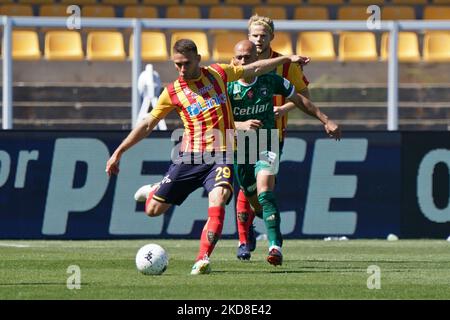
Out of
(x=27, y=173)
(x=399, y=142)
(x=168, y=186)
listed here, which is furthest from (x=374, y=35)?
(x=168, y=186)

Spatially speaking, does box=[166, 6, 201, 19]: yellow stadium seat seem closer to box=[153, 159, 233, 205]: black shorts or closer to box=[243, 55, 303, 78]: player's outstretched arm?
box=[243, 55, 303, 78]: player's outstretched arm

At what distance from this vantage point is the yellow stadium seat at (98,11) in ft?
74.1

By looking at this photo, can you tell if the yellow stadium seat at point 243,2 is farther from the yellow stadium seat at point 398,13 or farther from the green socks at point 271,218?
the green socks at point 271,218

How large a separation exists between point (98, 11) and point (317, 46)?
4602mm

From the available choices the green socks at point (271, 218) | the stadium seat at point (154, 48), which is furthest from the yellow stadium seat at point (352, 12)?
the green socks at point (271, 218)

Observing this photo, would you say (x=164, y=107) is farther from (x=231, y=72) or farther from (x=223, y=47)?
(x=223, y=47)

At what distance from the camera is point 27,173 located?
15672 millimetres

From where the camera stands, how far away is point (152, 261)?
10.6 meters

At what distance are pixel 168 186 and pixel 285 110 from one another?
6.84 ft

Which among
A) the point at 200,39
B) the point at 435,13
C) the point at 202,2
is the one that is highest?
the point at 202,2

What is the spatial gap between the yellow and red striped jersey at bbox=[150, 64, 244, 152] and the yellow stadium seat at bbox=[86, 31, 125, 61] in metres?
7.95

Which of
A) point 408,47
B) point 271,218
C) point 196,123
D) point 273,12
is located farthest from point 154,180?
point 273,12

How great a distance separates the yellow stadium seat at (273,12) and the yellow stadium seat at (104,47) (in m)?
3.75

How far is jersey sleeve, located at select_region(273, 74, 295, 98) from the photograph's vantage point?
12.0 meters
